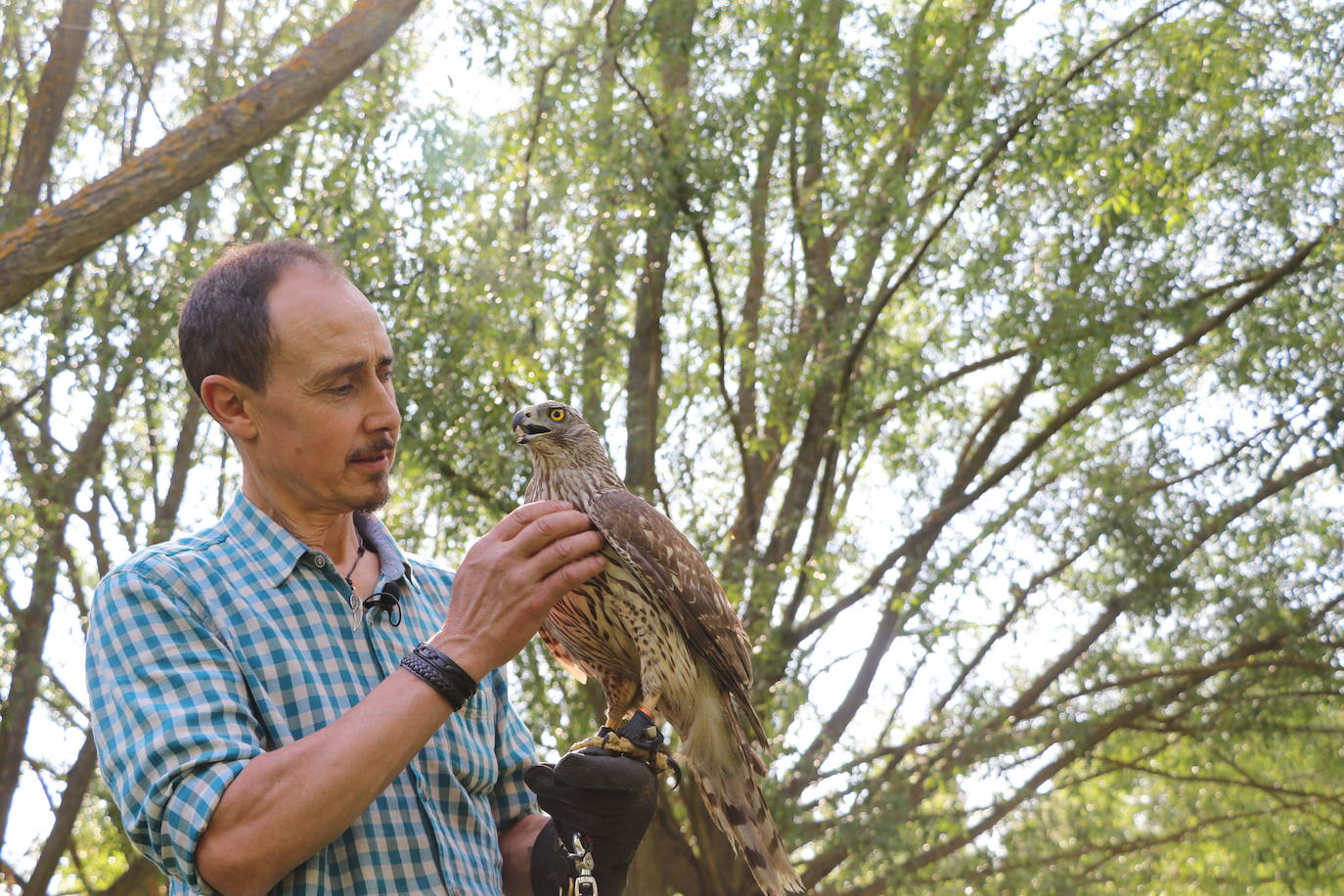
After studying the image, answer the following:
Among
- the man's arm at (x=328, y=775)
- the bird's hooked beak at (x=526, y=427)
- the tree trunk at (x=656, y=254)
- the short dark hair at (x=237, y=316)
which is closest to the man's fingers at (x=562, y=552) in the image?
the man's arm at (x=328, y=775)

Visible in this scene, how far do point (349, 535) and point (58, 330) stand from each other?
5.95 metres

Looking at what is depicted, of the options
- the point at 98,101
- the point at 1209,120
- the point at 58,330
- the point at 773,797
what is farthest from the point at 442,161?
the point at 1209,120

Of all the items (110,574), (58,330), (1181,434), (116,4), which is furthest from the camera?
(1181,434)

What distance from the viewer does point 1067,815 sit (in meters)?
12.4

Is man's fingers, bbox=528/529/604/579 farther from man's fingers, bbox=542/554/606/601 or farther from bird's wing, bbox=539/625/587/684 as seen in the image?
bird's wing, bbox=539/625/587/684

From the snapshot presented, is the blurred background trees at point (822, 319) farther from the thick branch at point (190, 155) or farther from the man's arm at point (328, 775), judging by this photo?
the man's arm at point (328, 775)

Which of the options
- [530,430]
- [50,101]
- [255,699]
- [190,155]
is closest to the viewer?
[255,699]

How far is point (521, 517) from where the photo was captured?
8.78ft

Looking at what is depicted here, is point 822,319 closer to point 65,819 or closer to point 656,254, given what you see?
point 656,254

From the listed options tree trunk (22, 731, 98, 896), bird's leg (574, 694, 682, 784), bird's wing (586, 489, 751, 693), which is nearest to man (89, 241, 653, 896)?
bird's leg (574, 694, 682, 784)

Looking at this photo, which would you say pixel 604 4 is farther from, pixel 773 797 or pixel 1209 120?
pixel 773 797

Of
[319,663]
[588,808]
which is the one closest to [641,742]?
[588,808]

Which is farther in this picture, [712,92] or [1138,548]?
[1138,548]

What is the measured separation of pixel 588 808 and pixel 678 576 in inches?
25.5
